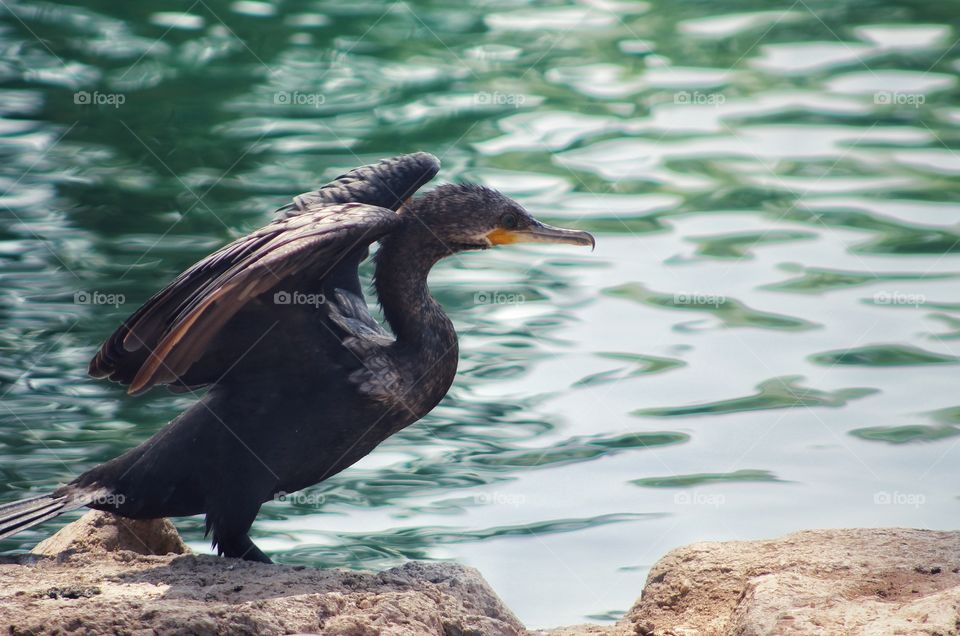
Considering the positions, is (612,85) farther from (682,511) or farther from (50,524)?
(50,524)

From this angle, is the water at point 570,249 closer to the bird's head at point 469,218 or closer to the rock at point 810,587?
the rock at point 810,587

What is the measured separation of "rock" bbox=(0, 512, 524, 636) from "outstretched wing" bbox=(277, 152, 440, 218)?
1.40 metres

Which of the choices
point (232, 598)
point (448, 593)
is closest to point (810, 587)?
point (448, 593)

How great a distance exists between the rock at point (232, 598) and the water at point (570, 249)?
115 cm

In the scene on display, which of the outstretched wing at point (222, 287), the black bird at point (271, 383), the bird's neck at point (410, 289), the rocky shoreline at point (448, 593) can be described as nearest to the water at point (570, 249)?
the rocky shoreline at point (448, 593)

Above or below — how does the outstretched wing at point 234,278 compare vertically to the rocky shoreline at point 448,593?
above

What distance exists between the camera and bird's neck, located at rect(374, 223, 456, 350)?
4664 mm

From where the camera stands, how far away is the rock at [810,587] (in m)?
3.54

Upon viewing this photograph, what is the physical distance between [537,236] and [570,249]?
136 inches

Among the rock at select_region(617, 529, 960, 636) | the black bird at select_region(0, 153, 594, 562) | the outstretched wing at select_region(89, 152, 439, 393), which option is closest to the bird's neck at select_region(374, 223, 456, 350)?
the black bird at select_region(0, 153, 594, 562)

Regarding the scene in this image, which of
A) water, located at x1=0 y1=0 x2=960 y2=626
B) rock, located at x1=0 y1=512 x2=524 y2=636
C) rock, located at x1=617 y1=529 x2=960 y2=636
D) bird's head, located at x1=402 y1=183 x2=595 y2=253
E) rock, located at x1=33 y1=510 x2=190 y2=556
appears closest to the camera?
rock, located at x1=0 y1=512 x2=524 y2=636

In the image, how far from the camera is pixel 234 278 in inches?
154

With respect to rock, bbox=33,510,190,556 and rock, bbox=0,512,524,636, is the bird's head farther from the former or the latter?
rock, bbox=33,510,190,556

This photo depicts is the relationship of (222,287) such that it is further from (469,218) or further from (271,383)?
(469,218)
